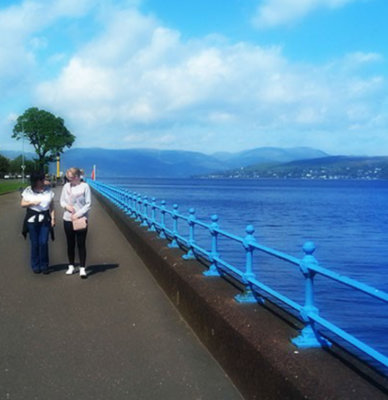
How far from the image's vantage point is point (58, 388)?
4.73 m

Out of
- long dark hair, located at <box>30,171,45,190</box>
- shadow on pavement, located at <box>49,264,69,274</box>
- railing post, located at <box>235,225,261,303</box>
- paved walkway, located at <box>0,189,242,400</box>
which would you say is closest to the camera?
paved walkway, located at <box>0,189,242,400</box>

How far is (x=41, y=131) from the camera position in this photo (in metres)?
102

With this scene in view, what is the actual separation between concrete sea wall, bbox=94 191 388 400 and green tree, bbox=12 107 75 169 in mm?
97561

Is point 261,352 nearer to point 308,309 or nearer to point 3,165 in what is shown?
point 308,309

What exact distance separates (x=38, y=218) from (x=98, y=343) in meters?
4.37

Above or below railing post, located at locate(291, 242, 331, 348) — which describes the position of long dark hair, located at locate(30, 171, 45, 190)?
above

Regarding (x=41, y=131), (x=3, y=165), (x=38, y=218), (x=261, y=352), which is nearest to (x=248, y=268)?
(x=261, y=352)

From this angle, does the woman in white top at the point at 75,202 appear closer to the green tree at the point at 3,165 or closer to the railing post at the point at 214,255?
the railing post at the point at 214,255

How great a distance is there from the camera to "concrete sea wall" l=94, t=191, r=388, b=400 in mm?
3639

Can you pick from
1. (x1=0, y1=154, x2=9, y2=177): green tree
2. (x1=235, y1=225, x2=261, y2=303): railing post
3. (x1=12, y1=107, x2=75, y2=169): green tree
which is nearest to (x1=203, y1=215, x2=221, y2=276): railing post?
(x1=235, y1=225, x2=261, y2=303): railing post

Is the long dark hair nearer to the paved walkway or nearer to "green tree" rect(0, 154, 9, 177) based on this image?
the paved walkway

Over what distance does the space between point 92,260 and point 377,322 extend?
548 cm

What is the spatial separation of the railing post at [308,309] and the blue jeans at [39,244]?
630 centimetres

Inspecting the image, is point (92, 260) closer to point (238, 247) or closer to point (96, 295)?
point (96, 295)
